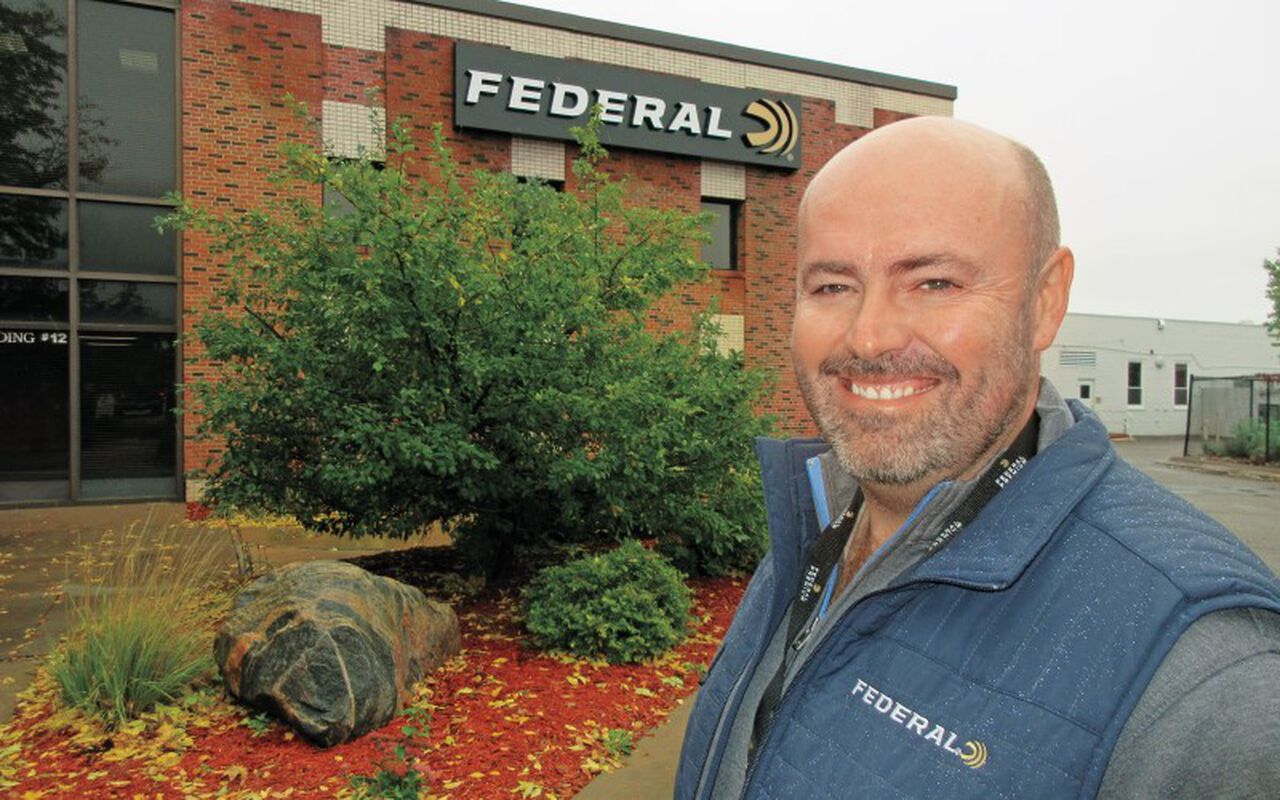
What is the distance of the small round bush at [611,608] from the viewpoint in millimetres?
5473

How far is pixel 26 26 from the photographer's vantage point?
1227 cm

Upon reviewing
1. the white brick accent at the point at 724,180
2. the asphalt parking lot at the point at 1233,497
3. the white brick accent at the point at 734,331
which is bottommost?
the asphalt parking lot at the point at 1233,497

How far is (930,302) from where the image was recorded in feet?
4.56

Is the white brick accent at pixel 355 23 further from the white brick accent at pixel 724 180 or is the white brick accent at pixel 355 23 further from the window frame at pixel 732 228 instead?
the window frame at pixel 732 228

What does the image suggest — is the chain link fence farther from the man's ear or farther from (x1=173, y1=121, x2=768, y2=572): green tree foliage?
the man's ear

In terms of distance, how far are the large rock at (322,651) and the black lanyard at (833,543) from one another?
10.7ft

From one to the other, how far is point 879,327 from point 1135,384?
4086cm

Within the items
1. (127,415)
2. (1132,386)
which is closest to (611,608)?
(127,415)

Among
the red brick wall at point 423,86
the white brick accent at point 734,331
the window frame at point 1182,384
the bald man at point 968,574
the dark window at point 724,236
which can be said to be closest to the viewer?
the bald man at point 968,574

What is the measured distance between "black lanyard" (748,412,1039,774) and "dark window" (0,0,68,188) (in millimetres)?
14621

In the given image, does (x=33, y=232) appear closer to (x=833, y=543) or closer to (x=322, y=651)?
(x=322, y=651)

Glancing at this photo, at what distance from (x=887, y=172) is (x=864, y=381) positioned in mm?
353

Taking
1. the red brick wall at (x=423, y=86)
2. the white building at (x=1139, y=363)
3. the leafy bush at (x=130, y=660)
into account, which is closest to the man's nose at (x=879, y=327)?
the leafy bush at (x=130, y=660)

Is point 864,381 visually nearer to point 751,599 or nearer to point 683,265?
point 751,599
